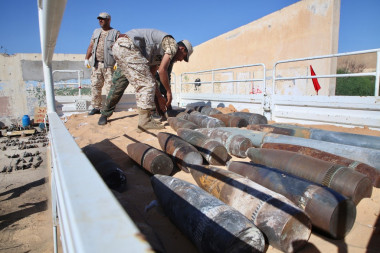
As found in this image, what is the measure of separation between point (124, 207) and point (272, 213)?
0.98 meters

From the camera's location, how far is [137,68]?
12.4ft

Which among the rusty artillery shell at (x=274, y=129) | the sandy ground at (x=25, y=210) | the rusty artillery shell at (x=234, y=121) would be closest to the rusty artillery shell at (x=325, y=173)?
the rusty artillery shell at (x=274, y=129)

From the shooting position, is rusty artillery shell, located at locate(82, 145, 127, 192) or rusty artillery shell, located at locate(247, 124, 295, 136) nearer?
rusty artillery shell, located at locate(82, 145, 127, 192)

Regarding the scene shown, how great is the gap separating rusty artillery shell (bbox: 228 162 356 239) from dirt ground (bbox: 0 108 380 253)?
0.10 metres

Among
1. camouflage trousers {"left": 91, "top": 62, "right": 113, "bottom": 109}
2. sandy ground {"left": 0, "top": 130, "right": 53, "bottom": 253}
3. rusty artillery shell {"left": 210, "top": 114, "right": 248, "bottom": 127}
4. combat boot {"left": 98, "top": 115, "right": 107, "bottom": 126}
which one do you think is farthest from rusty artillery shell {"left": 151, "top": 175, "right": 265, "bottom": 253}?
camouflage trousers {"left": 91, "top": 62, "right": 113, "bottom": 109}

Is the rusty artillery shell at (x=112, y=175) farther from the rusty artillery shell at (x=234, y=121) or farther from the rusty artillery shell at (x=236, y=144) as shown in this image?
the rusty artillery shell at (x=234, y=121)

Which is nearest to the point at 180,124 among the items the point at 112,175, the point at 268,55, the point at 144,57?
the point at 144,57

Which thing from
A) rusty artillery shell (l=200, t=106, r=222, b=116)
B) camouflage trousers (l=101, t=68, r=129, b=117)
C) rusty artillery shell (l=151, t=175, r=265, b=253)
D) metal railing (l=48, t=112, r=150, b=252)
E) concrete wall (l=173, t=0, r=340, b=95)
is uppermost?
concrete wall (l=173, t=0, r=340, b=95)

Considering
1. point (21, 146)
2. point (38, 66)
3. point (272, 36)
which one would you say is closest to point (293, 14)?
point (272, 36)

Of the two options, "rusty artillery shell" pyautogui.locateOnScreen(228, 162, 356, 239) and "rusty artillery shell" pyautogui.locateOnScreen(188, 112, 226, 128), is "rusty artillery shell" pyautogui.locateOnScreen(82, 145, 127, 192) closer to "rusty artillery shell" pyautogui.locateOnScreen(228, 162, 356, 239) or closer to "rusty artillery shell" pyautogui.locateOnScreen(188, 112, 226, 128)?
"rusty artillery shell" pyautogui.locateOnScreen(228, 162, 356, 239)

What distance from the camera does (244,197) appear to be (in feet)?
5.41

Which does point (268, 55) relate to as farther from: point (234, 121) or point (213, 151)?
point (213, 151)

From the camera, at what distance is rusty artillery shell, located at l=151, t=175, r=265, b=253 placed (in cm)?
128

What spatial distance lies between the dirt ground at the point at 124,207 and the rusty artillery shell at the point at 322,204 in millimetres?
98
